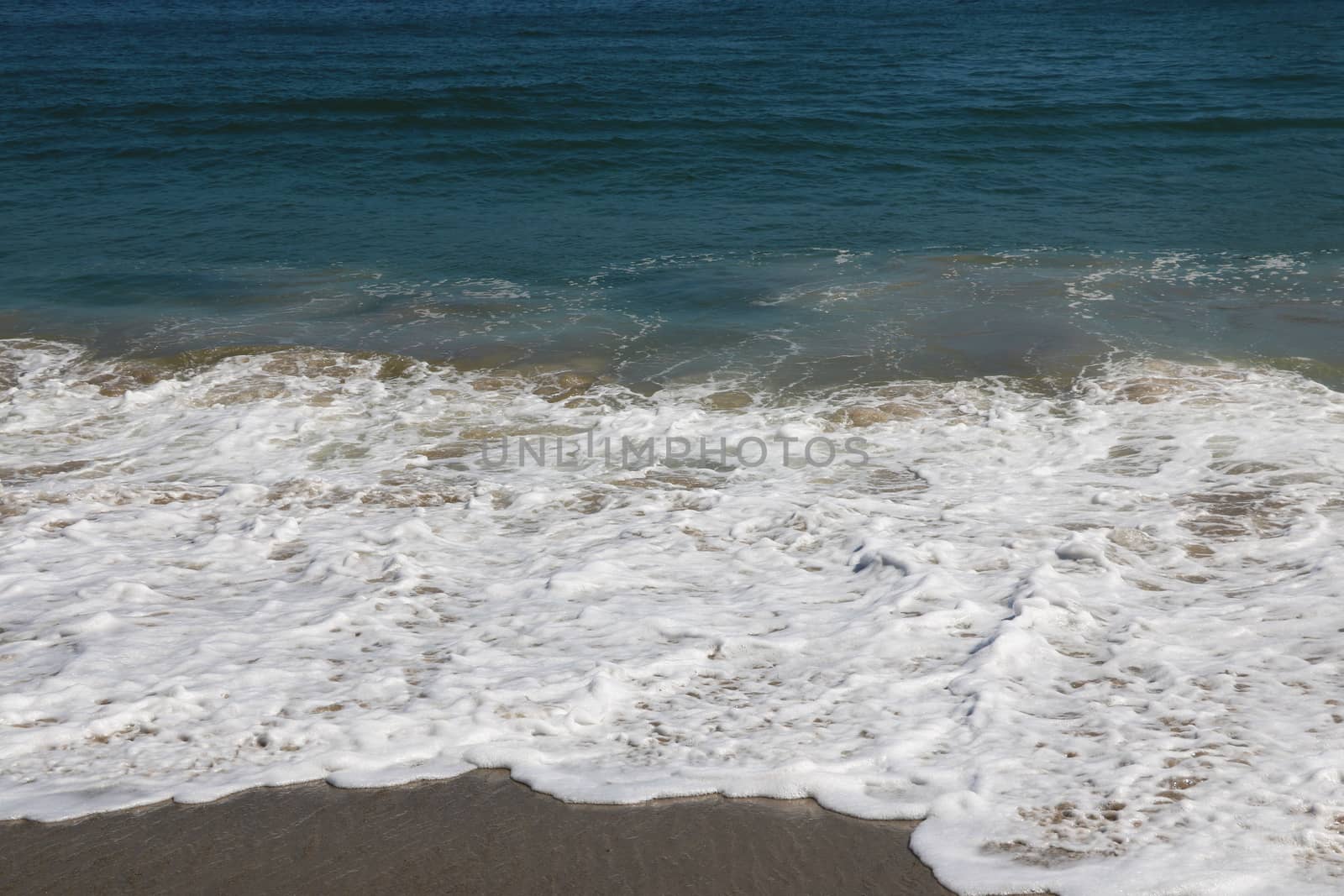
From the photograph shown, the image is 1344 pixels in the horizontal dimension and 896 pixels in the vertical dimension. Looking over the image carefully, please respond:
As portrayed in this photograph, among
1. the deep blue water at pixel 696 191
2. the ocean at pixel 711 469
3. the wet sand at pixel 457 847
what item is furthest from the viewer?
the deep blue water at pixel 696 191

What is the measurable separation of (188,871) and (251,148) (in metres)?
19.5

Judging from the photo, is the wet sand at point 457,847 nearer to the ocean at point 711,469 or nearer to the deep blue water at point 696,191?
the ocean at point 711,469

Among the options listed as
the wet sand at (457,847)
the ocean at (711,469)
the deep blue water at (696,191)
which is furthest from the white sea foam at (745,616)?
the deep blue water at (696,191)

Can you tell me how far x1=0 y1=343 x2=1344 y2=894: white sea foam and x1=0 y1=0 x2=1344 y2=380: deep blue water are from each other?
90.5 inches

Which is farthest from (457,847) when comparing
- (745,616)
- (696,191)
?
(696,191)

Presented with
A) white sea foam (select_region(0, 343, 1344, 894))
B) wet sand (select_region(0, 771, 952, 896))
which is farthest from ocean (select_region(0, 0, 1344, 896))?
wet sand (select_region(0, 771, 952, 896))

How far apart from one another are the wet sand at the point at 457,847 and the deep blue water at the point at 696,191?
6727mm

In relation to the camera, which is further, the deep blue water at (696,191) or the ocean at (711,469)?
the deep blue water at (696,191)

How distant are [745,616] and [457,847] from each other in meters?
2.32

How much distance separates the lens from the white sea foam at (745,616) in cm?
→ 419

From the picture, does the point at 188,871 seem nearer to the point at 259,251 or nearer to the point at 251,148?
the point at 259,251

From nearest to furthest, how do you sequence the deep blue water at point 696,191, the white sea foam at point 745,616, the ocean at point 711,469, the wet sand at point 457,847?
1. the wet sand at point 457,847
2. the white sea foam at point 745,616
3. the ocean at point 711,469
4. the deep blue water at point 696,191

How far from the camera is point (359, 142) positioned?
21.0 m

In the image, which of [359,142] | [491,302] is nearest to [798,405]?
[491,302]
